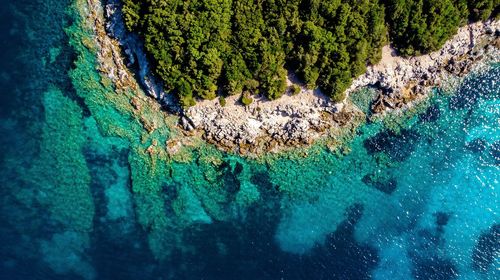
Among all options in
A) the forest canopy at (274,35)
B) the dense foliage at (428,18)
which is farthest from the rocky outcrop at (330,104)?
the forest canopy at (274,35)

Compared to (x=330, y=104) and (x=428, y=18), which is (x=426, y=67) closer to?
(x=428, y=18)

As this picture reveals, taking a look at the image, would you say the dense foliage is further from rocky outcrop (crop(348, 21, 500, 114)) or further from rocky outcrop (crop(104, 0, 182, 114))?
rocky outcrop (crop(104, 0, 182, 114))

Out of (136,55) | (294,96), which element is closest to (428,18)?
(294,96)

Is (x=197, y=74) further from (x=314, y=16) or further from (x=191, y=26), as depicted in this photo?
(x=314, y=16)

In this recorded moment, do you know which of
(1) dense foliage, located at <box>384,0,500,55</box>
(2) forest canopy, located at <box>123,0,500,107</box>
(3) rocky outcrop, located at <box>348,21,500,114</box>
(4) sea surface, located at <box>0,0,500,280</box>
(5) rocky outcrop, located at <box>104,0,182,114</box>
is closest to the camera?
(2) forest canopy, located at <box>123,0,500,107</box>

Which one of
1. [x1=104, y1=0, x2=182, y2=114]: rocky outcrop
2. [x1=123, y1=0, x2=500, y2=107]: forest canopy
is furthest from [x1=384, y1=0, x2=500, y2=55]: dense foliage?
[x1=104, y1=0, x2=182, y2=114]: rocky outcrop

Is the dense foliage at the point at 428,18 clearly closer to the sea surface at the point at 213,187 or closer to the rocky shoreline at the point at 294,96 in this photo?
the rocky shoreline at the point at 294,96

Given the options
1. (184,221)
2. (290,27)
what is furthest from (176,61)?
(184,221)
